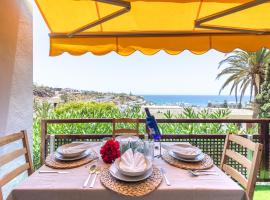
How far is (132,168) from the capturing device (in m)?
1.68

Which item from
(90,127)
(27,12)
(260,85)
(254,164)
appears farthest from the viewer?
(260,85)

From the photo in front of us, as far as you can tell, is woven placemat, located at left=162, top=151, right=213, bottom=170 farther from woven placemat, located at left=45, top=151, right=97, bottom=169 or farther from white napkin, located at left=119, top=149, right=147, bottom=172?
woven placemat, located at left=45, top=151, right=97, bottom=169

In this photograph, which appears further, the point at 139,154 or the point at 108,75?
the point at 108,75

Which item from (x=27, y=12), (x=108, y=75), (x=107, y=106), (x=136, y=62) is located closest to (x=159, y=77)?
(x=136, y=62)

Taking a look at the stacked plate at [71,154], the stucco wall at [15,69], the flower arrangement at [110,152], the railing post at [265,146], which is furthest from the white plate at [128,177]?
the railing post at [265,146]

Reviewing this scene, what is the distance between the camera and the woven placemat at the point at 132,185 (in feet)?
4.86

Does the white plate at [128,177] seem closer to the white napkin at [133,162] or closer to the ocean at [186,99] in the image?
the white napkin at [133,162]

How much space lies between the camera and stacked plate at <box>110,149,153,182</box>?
5.30ft

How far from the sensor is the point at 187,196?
151cm

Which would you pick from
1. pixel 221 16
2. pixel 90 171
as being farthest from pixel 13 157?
pixel 221 16

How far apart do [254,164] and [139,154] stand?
82cm

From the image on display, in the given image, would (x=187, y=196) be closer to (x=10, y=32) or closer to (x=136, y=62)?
(x=10, y=32)

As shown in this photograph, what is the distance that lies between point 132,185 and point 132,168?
0.45 ft

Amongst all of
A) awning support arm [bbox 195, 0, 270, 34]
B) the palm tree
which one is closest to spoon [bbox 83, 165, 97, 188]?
awning support arm [bbox 195, 0, 270, 34]
